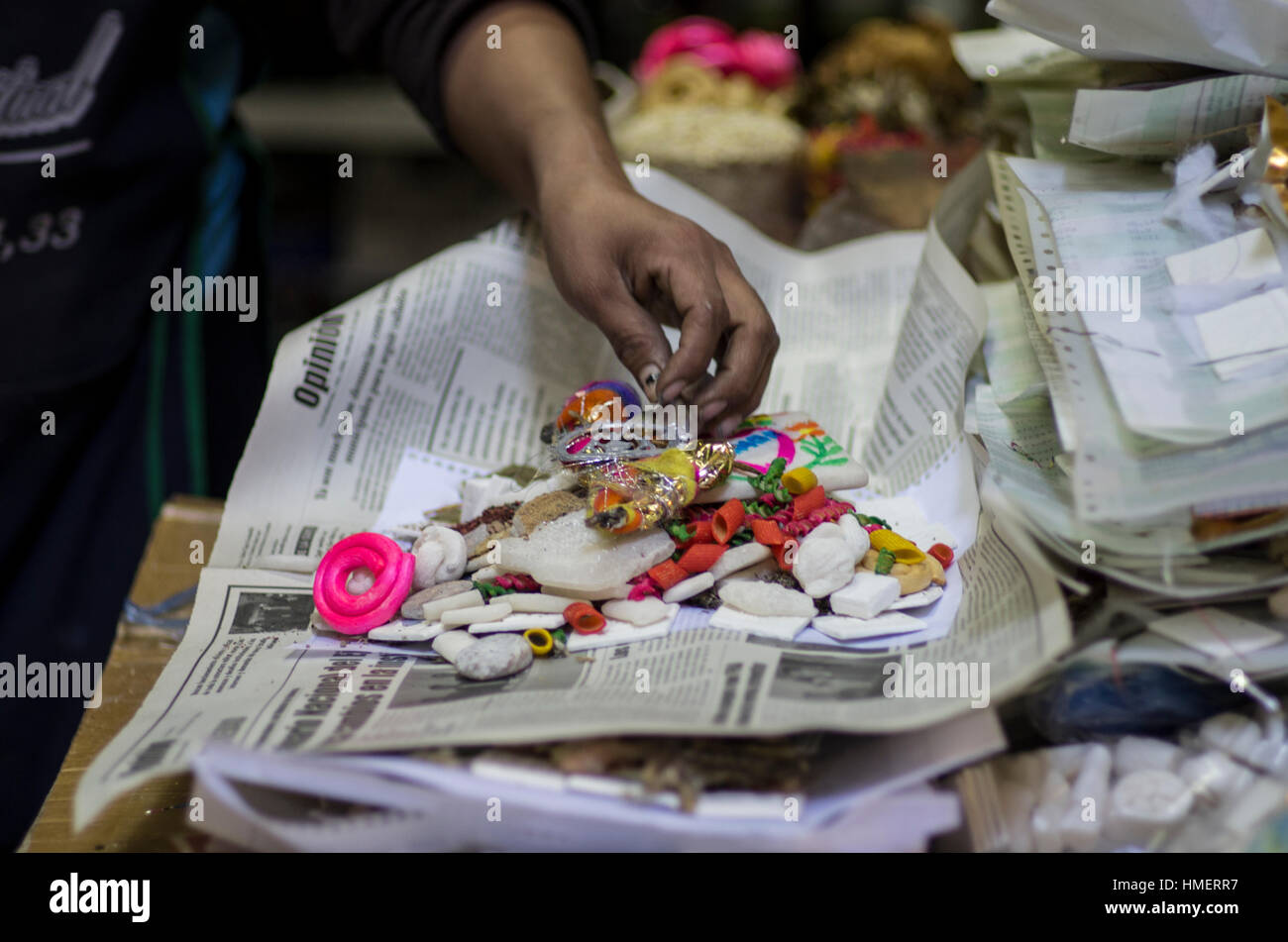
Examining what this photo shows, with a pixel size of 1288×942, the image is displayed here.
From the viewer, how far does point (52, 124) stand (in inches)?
26.9


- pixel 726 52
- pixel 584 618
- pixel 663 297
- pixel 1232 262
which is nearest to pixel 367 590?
pixel 584 618

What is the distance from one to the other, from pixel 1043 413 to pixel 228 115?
0.72 m

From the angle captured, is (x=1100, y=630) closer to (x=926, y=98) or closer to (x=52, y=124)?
(x=52, y=124)

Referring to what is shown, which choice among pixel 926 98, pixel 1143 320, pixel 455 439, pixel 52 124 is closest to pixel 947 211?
pixel 1143 320

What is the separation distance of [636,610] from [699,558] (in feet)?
0.14

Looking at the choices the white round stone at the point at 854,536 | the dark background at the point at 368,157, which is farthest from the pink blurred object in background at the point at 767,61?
the white round stone at the point at 854,536

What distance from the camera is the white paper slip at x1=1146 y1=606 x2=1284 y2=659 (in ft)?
1.26

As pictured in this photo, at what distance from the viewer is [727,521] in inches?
19.4

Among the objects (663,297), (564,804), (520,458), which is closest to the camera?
(564,804)

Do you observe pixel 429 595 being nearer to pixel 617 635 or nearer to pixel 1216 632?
pixel 617 635

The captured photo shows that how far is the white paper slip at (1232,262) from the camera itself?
44 centimetres

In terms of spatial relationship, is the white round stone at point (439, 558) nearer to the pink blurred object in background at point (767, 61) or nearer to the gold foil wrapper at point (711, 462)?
the gold foil wrapper at point (711, 462)

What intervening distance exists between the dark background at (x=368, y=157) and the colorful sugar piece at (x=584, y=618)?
1.37 meters

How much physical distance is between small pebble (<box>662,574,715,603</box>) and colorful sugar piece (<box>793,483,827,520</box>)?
0.20 feet
